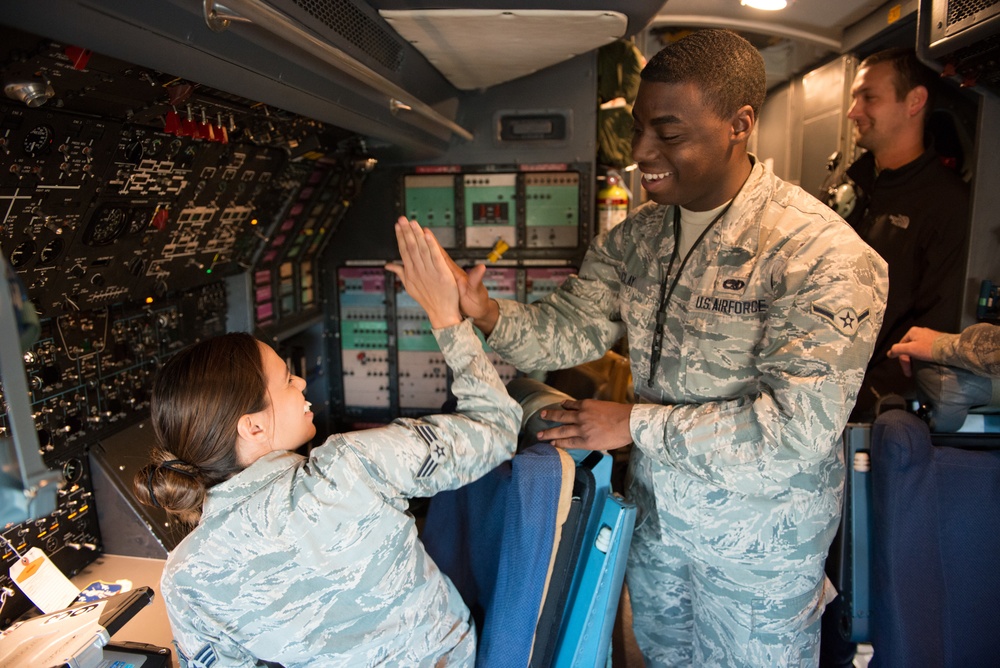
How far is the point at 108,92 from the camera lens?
1659 millimetres

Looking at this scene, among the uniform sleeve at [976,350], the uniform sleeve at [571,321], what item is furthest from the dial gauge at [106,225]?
the uniform sleeve at [976,350]

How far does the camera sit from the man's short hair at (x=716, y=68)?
1.57 m

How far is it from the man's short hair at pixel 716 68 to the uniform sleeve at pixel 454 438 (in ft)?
2.57

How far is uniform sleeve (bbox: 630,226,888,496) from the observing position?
1414 millimetres

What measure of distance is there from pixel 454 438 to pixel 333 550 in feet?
1.01

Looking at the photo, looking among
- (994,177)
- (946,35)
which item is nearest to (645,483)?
(946,35)

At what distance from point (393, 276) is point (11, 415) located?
3.23 m

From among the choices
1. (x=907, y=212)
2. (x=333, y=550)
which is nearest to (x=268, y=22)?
(x=333, y=550)

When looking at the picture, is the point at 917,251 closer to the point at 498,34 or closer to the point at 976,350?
the point at 976,350

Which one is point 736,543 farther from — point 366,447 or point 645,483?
point 366,447

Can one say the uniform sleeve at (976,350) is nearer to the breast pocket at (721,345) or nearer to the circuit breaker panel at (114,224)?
the breast pocket at (721,345)

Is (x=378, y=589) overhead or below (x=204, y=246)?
below

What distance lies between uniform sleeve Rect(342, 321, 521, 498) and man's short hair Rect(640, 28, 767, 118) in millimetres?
784

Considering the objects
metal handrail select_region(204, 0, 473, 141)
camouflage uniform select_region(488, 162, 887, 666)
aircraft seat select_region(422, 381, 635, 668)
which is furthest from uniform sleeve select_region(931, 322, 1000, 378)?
metal handrail select_region(204, 0, 473, 141)
